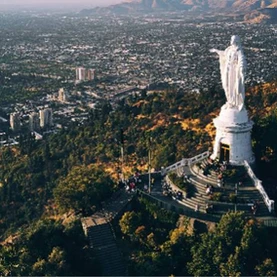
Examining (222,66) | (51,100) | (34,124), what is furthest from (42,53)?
(222,66)

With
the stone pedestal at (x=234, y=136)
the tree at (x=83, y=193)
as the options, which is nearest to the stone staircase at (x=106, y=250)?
the tree at (x=83, y=193)

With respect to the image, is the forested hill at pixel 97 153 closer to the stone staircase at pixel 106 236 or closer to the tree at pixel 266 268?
the stone staircase at pixel 106 236

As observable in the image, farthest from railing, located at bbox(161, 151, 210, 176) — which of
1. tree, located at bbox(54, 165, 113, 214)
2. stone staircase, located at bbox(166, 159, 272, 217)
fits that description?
tree, located at bbox(54, 165, 113, 214)

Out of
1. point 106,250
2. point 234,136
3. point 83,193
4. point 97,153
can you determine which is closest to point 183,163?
point 234,136

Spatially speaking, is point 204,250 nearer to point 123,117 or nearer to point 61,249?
point 61,249

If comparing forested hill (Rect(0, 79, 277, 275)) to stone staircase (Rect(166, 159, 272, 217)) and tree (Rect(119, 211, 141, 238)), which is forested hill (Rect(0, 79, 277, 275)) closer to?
tree (Rect(119, 211, 141, 238))
